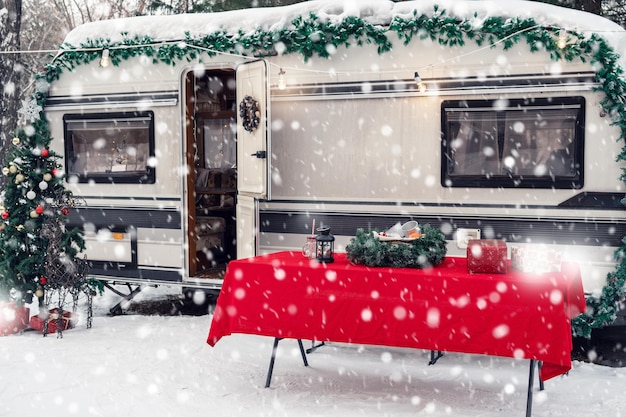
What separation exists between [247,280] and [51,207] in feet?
10.4

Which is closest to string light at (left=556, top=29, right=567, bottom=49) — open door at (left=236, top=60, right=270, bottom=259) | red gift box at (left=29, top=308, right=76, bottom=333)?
open door at (left=236, top=60, right=270, bottom=259)

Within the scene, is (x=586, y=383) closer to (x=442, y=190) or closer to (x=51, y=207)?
(x=442, y=190)

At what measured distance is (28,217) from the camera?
22.4ft

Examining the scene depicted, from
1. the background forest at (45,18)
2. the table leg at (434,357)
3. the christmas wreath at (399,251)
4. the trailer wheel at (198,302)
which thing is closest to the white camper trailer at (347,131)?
the trailer wheel at (198,302)

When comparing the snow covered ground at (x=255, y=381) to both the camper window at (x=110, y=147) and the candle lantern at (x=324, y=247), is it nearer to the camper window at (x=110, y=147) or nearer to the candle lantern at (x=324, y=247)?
the candle lantern at (x=324, y=247)

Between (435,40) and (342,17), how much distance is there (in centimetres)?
94

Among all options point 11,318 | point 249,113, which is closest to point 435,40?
point 249,113

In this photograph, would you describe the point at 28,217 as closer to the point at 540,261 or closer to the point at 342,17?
the point at 342,17

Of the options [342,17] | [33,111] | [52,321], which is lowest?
[52,321]

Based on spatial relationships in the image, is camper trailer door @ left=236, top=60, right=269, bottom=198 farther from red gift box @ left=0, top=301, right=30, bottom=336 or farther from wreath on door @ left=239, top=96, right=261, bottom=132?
red gift box @ left=0, top=301, right=30, bottom=336

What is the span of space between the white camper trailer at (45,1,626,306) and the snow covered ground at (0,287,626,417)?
111 centimetres

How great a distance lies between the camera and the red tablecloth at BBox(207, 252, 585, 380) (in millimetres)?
3957

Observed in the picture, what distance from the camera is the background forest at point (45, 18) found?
38.3 ft

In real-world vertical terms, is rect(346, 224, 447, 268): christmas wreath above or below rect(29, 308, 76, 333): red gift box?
above
